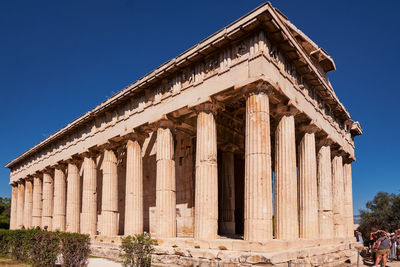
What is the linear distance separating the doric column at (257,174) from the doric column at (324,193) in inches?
273

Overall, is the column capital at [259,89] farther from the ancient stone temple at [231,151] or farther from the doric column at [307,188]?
the doric column at [307,188]

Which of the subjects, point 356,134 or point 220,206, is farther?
point 356,134

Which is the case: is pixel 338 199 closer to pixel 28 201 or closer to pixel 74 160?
pixel 74 160

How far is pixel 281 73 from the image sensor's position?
15.0 m

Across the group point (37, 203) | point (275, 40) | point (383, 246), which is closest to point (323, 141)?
point (383, 246)

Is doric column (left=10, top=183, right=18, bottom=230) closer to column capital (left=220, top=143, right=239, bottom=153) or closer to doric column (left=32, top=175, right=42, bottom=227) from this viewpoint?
doric column (left=32, top=175, right=42, bottom=227)

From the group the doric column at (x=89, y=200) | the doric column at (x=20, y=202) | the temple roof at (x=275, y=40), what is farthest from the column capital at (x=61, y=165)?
the doric column at (x=20, y=202)

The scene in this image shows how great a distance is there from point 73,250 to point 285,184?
8209mm

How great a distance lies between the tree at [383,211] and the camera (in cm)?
4038

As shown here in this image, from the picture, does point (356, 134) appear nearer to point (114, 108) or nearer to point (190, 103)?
point (190, 103)

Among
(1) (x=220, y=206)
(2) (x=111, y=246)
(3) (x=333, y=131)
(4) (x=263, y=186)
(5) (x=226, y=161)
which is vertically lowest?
(2) (x=111, y=246)

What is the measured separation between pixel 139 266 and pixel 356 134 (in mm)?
20380

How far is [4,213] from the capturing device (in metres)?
51.5

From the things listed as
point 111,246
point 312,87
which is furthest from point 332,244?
point 111,246
